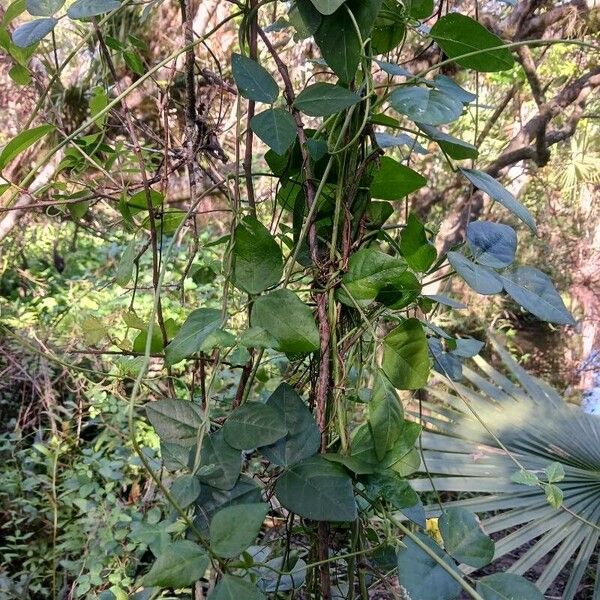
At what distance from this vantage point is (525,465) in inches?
60.1

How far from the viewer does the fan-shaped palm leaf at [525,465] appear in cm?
135

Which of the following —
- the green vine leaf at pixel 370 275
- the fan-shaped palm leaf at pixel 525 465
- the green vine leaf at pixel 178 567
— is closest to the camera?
the green vine leaf at pixel 178 567

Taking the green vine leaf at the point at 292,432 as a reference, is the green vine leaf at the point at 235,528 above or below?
below

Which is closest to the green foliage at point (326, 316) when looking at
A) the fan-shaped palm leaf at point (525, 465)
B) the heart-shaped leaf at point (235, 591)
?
the heart-shaped leaf at point (235, 591)

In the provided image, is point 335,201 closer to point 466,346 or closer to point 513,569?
point 466,346

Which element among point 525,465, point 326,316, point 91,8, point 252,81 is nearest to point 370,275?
point 326,316

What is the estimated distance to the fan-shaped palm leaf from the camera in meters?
1.35

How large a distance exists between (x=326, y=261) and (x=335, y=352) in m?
0.07

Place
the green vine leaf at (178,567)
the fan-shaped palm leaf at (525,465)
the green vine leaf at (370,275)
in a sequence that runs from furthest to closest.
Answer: the fan-shaped palm leaf at (525,465) → the green vine leaf at (370,275) → the green vine leaf at (178,567)

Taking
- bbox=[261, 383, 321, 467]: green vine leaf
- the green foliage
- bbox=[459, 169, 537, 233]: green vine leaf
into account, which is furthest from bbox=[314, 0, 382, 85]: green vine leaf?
bbox=[261, 383, 321, 467]: green vine leaf

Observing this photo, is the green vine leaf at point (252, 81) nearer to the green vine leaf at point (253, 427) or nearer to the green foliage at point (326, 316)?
the green foliage at point (326, 316)

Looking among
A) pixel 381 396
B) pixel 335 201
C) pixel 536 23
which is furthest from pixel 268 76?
pixel 536 23

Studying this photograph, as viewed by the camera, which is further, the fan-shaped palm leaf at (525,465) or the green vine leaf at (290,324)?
the fan-shaped palm leaf at (525,465)

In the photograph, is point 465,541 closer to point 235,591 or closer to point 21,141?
point 235,591
